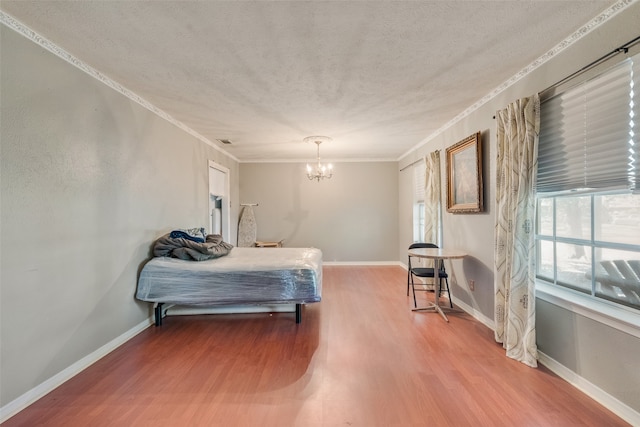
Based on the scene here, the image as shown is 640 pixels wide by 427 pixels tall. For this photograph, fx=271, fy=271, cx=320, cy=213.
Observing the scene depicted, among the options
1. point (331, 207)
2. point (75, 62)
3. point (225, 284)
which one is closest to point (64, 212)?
point (75, 62)

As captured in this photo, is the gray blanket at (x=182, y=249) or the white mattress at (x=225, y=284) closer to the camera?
the white mattress at (x=225, y=284)

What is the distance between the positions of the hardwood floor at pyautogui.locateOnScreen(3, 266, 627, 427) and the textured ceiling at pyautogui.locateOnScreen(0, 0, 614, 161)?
2.41 meters

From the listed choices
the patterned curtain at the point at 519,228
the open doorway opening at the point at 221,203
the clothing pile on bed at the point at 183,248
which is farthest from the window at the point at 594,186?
the open doorway opening at the point at 221,203

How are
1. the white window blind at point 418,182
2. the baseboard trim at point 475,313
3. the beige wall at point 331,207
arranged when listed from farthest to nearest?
1. the beige wall at point 331,207
2. the white window blind at point 418,182
3. the baseboard trim at point 475,313

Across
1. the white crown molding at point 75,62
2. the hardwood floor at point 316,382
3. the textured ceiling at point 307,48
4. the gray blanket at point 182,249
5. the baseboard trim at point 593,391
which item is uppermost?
the textured ceiling at point 307,48

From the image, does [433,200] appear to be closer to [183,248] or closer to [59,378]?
[183,248]

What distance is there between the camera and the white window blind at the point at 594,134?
5.11ft

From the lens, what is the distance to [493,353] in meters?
2.31

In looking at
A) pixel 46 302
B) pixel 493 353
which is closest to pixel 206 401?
pixel 46 302

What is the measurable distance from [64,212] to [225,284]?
1449 millimetres

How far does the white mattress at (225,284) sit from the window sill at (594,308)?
2001 millimetres

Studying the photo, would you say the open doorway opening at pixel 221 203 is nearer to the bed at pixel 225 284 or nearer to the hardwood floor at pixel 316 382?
the bed at pixel 225 284

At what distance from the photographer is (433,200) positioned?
4059 mm

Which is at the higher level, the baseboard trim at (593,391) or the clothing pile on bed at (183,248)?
the clothing pile on bed at (183,248)
